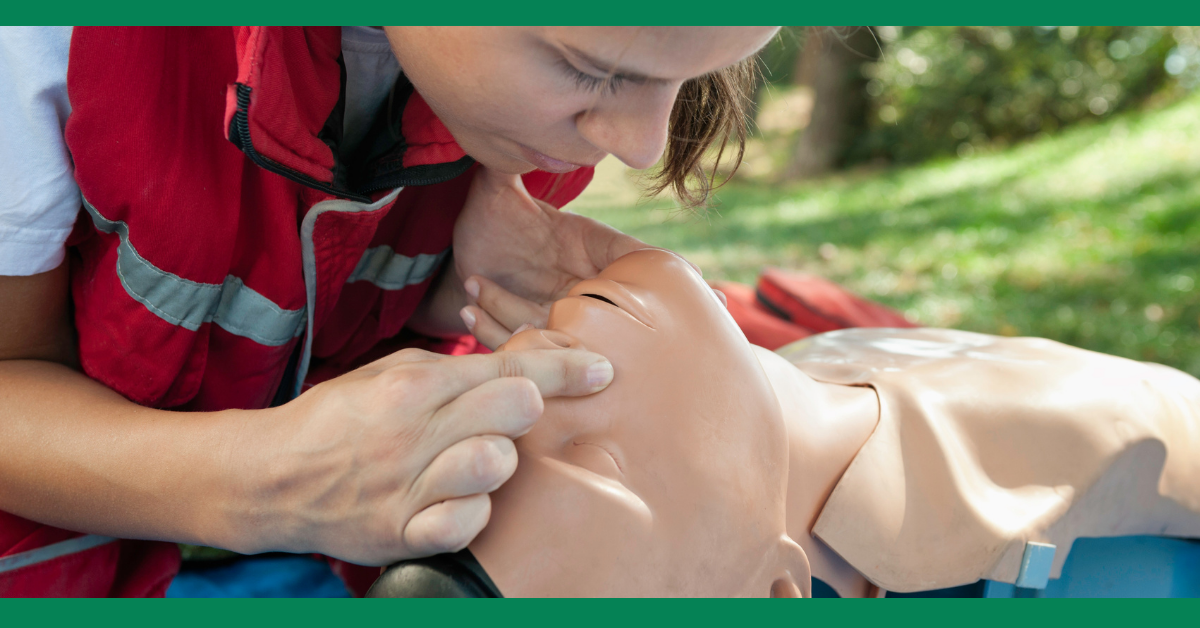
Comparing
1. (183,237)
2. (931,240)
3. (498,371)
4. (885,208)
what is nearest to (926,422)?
(498,371)

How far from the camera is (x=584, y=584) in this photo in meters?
0.91

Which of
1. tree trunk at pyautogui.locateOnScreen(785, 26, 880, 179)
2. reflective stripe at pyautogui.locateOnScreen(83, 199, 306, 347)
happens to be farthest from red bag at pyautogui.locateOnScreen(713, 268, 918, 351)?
tree trunk at pyautogui.locateOnScreen(785, 26, 880, 179)

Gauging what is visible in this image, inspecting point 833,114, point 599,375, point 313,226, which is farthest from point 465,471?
point 833,114

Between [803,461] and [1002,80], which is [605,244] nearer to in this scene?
[803,461]

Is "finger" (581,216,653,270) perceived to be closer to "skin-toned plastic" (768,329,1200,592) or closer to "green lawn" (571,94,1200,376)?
"green lawn" (571,94,1200,376)

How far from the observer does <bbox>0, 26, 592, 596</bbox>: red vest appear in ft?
3.46

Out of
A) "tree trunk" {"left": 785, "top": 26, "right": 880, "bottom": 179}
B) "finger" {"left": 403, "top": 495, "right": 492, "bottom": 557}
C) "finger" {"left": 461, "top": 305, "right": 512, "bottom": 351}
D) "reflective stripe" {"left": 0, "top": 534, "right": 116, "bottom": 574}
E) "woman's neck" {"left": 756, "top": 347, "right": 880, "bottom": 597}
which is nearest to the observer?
"finger" {"left": 403, "top": 495, "right": 492, "bottom": 557}

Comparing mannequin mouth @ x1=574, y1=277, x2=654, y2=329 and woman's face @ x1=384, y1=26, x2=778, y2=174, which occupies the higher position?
woman's face @ x1=384, y1=26, x2=778, y2=174

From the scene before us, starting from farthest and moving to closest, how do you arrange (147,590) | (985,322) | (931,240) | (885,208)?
(885,208), (931,240), (985,322), (147,590)

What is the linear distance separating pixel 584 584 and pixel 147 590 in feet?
2.92

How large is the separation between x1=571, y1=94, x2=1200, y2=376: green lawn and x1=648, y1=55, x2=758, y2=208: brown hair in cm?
7

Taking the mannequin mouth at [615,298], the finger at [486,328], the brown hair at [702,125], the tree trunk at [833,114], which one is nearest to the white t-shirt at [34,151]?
the finger at [486,328]

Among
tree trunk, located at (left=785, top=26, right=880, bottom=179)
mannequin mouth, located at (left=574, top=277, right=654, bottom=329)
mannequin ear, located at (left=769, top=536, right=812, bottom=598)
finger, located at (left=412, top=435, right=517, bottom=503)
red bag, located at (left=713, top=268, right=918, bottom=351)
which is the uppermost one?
mannequin mouth, located at (left=574, top=277, right=654, bottom=329)

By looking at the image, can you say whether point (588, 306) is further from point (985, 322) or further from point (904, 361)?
point (985, 322)
